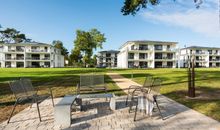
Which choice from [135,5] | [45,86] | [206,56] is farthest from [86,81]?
[206,56]

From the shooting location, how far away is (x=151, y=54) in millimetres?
70375

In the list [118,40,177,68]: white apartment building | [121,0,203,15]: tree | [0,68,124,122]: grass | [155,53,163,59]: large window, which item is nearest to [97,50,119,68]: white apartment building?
[118,40,177,68]: white apartment building

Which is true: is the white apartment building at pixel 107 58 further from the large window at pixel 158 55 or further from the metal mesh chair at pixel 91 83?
the metal mesh chair at pixel 91 83

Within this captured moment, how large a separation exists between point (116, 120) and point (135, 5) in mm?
9607

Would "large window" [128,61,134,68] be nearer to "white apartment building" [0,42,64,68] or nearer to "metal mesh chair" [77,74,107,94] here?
"white apartment building" [0,42,64,68]

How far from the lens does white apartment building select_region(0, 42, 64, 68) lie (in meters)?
73.3

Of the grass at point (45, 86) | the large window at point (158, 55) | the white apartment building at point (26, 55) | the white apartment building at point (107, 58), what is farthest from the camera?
the white apartment building at point (107, 58)

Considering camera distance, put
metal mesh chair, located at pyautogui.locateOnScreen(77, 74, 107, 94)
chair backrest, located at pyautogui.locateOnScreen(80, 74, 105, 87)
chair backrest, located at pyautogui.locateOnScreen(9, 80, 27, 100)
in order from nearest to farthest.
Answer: chair backrest, located at pyautogui.locateOnScreen(9, 80, 27, 100) < metal mesh chair, located at pyautogui.locateOnScreen(77, 74, 107, 94) < chair backrest, located at pyautogui.locateOnScreen(80, 74, 105, 87)

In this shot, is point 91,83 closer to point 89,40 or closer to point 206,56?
point 89,40

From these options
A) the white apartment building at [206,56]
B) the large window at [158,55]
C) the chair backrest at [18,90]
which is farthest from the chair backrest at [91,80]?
the white apartment building at [206,56]

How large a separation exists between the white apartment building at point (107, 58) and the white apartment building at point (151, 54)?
23.6 metres

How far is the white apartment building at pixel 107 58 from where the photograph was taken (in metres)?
92.7

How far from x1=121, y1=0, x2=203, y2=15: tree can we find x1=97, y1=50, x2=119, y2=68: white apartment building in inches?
Answer: 3076

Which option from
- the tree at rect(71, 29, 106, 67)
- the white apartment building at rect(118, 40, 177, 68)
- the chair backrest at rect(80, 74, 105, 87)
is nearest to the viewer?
the chair backrest at rect(80, 74, 105, 87)
